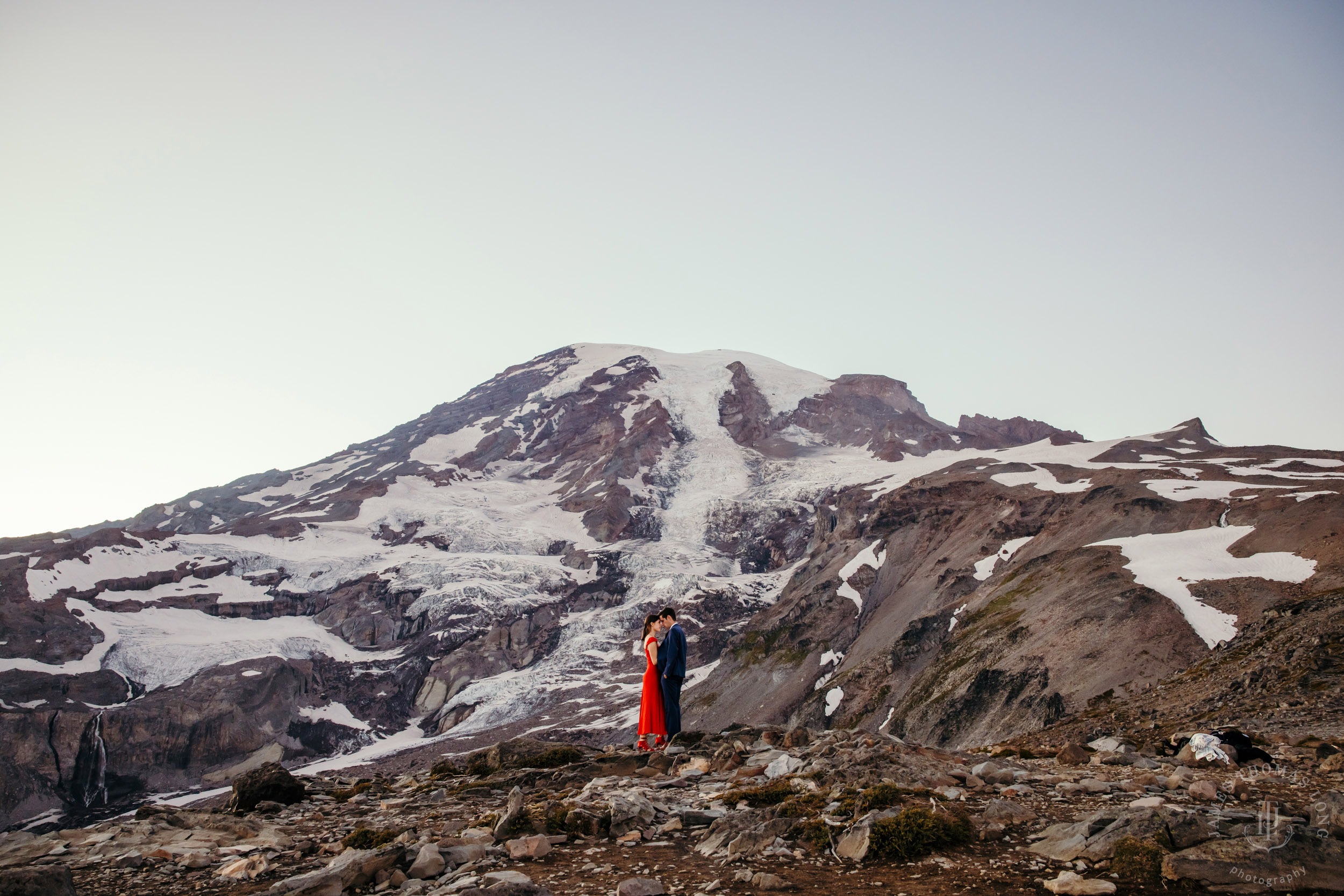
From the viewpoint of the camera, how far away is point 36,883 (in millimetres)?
9805

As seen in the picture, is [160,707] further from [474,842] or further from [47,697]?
[474,842]

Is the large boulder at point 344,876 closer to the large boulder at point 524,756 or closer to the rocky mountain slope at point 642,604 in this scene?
the large boulder at point 524,756

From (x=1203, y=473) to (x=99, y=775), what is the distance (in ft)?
413

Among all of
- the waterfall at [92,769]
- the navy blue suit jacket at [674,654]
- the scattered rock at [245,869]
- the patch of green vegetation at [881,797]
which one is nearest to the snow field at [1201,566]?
the navy blue suit jacket at [674,654]

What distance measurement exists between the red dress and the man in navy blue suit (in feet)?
0.43

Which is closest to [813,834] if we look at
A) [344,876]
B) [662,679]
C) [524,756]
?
[344,876]

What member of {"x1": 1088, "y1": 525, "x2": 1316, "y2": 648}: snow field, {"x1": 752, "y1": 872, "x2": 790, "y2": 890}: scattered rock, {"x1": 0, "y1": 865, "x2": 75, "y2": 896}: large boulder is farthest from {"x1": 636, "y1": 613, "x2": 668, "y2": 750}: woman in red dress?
{"x1": 1088, "y1": 525, "x2": 1316, "y2": 648}: snow field

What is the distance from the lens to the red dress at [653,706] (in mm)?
21516

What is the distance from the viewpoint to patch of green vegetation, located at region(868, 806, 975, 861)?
31.5ft

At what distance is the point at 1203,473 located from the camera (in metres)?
86.7

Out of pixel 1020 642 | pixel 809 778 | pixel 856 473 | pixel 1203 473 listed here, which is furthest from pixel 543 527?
pixel 809 778

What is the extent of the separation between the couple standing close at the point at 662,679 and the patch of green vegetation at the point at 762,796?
768cm

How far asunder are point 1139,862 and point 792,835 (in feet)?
13.7

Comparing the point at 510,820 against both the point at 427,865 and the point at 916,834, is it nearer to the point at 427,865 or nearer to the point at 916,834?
the point at 427,865
